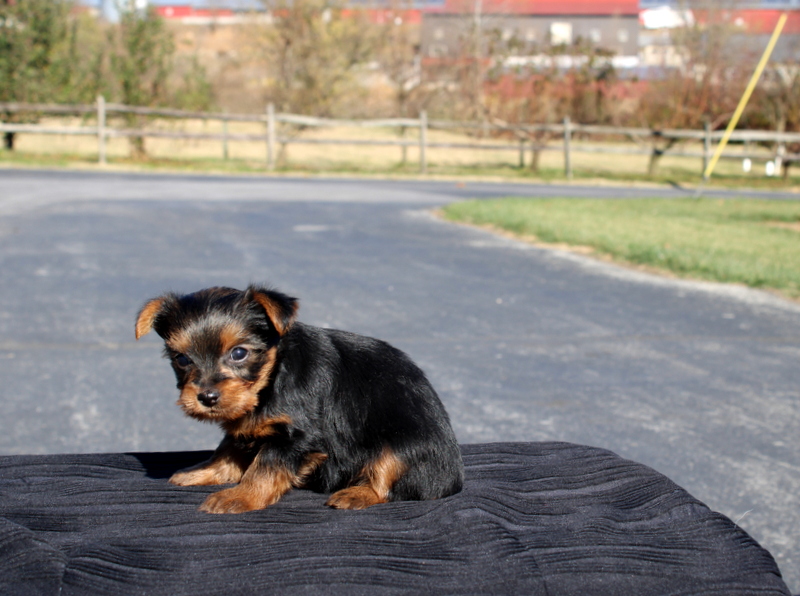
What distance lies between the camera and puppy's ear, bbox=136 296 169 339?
273cm

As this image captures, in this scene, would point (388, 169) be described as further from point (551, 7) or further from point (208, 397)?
point (208, 397)

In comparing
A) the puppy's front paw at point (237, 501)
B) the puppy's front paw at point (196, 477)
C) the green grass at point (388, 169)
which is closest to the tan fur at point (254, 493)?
the puppy's front paw at point (237, 501)

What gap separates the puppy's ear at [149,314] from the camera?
8.96ft

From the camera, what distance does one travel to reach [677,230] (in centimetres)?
1338

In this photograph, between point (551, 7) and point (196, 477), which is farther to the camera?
point (551, 7)

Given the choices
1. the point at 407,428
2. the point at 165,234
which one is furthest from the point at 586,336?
the point at 165,234

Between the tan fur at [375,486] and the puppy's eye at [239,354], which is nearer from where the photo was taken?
the puppy's eye at [239,354]

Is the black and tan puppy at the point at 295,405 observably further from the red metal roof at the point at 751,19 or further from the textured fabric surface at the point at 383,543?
the red metal roof at the point at 751,19

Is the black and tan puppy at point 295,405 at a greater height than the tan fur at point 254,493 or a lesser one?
greater

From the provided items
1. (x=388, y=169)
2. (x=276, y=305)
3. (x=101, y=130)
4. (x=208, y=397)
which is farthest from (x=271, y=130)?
(x=208, y=397)

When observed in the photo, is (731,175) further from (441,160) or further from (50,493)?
(50,493)

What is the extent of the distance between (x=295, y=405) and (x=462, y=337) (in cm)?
430

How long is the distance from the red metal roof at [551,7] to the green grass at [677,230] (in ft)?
72.3

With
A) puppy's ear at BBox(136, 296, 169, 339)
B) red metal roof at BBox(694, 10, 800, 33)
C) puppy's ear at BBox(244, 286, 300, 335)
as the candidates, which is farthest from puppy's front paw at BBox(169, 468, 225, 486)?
red metal roof at BBox(694, 10, 800, 33)
